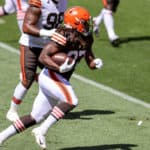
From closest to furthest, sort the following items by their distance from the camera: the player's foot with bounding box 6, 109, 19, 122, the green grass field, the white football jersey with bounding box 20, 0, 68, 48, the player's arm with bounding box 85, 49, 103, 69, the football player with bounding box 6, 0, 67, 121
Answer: the player's arm with bounding box 85, 49, 103, 69 < the green grass field < the football player with bounding box 6, 0, 67, 121 < the white football jersey with bounding box 20, 0, 68, 48 < the player's foot with bounding box 6, 109, 19, 122

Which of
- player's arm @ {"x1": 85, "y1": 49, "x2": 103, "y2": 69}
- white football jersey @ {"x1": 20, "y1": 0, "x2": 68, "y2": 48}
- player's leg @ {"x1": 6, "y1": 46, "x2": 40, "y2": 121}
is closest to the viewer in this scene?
player's arm @ {"x1": 85, "y1": 49, "x2": 103, "y2": 69}

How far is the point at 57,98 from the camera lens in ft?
26.2

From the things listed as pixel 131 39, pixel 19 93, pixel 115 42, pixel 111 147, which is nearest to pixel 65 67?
pixel 111 147

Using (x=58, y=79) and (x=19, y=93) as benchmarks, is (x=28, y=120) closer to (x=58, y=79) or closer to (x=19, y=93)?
(x=58, y=79)

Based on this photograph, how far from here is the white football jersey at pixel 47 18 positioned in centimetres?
918

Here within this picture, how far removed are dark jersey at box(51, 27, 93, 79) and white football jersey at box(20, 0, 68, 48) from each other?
1.21m

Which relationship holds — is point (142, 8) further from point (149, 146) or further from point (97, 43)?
point (149, 146)

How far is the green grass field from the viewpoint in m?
8.78

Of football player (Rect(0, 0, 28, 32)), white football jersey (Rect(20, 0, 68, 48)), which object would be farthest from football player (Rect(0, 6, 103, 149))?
football player (Rect(0, 0, 28, 32))

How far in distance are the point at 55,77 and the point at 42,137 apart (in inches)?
28.2

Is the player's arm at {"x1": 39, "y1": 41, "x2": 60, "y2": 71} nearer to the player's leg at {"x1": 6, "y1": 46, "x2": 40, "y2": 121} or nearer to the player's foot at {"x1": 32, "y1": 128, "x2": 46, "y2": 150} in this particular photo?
the player's foot at {"x1": 32, "y1": 128, "x2": 46, "y2": 150}

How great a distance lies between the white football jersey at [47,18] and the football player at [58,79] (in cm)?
118

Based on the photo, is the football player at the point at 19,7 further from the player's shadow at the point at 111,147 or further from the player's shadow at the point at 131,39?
the player's shadow at the point at 131,39

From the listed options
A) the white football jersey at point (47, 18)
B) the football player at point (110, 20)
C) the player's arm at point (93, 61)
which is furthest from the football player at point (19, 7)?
the football player at point (110, 20)
